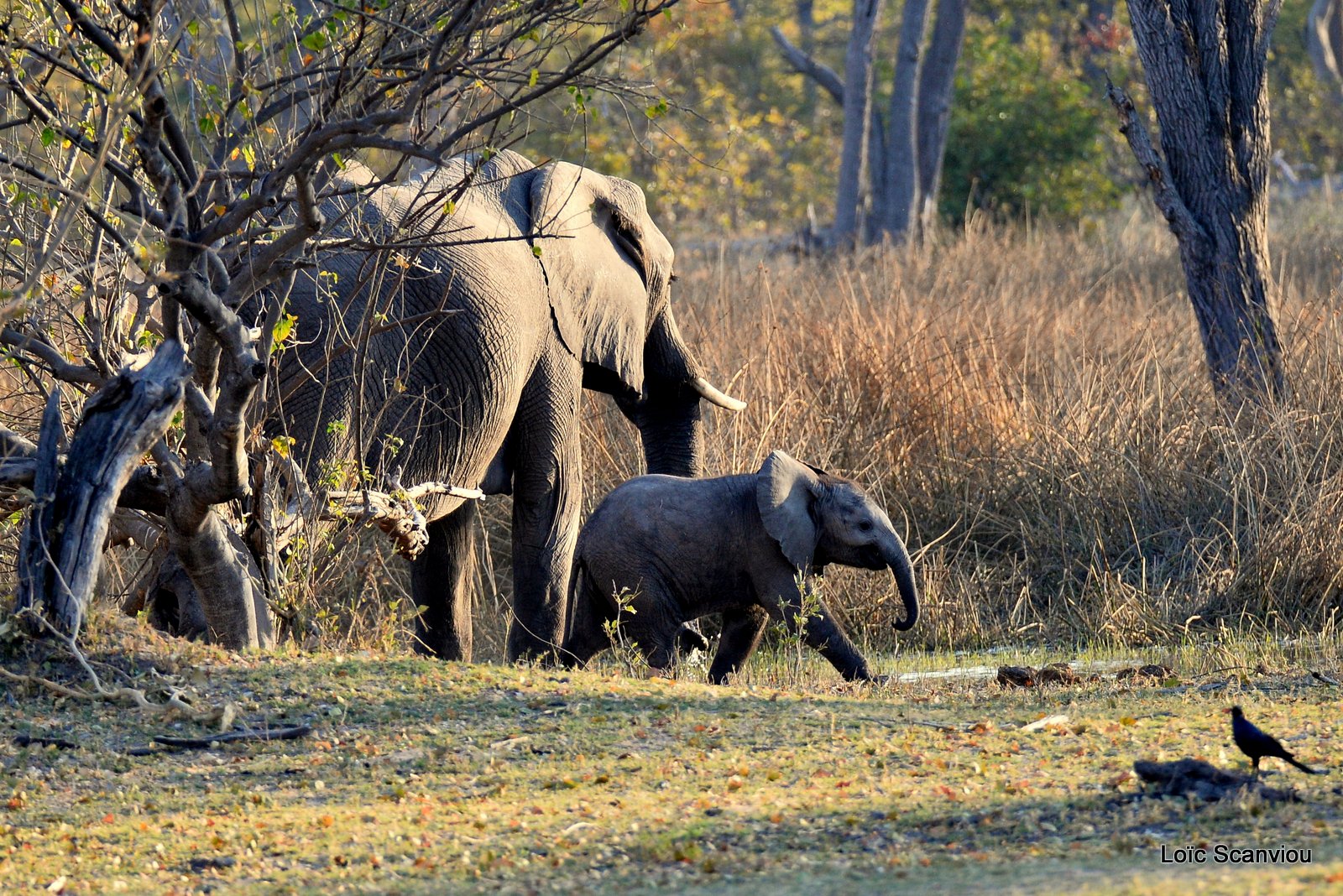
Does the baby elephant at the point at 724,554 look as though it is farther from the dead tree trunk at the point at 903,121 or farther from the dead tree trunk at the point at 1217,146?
the dead tree trunk at the point at 903,121

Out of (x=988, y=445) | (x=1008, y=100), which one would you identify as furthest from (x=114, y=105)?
(x=1008, y=100)

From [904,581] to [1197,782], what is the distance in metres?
3.37

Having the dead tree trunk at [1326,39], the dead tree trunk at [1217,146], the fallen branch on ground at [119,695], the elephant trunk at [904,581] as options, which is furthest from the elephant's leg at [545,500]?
the dead tree trunk at [1326,39]

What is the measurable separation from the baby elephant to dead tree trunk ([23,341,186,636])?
8.63 feet

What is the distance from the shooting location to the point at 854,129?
2167cm

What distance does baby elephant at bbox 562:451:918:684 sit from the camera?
761cm

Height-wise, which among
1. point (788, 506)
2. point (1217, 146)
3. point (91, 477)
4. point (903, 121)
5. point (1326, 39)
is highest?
point (1326, 39)

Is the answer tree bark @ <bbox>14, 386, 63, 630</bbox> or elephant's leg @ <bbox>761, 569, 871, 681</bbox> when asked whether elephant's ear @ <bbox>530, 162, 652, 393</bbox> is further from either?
tree bark @ <bbox>14, 386, 63, 630</bbox>

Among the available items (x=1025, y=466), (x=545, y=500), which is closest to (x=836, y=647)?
(x=545, y=500)

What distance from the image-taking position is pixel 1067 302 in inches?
556

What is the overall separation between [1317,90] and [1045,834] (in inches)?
1175

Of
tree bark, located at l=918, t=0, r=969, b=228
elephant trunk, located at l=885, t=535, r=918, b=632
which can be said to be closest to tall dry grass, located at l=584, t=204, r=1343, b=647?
elephant trunk, located at l=885, t=535, r=918, b=632

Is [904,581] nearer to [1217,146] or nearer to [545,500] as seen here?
[545,500]

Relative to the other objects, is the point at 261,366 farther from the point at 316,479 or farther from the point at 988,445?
the point at 988,445
